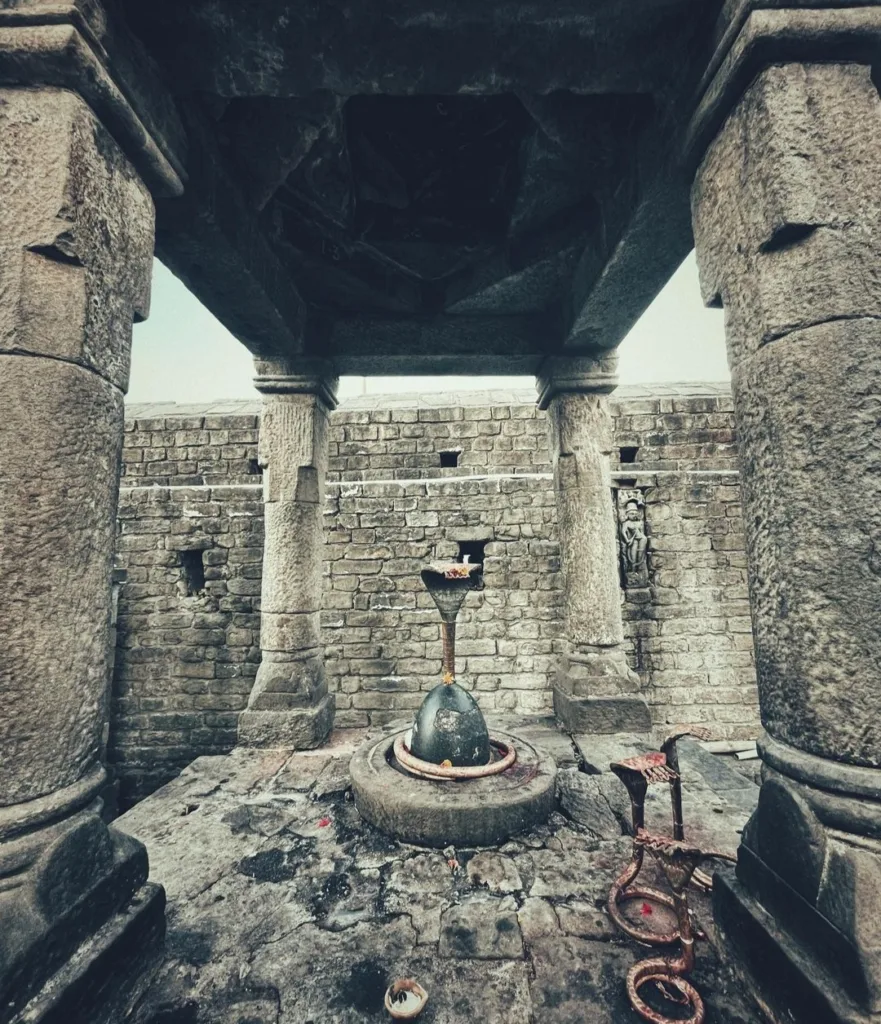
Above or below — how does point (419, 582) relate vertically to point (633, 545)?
below

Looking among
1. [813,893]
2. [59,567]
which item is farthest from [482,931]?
[59,567]

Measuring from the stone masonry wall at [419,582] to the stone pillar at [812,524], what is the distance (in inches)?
173

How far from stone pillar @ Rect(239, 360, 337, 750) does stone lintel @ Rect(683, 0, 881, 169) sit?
3313 millimetres

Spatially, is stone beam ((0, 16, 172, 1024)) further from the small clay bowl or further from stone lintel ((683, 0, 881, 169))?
stone lintel ((683, 0, 881, 169))

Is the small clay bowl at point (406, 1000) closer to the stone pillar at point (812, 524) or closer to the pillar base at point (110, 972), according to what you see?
the pillar base at point (110, 972)

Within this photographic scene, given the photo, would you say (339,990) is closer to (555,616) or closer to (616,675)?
(616,675)

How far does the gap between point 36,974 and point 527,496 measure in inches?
218

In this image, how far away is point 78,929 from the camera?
1.39 metres

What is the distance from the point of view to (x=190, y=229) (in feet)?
8.38

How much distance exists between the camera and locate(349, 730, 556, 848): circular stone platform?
2326 mm

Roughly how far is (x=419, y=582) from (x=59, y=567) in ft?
15.4

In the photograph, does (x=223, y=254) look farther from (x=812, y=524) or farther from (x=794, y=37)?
(x=812, y=524)

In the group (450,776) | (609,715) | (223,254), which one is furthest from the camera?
(609,715)

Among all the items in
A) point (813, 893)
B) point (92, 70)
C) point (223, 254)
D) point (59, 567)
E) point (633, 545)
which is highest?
point (223, 254)
